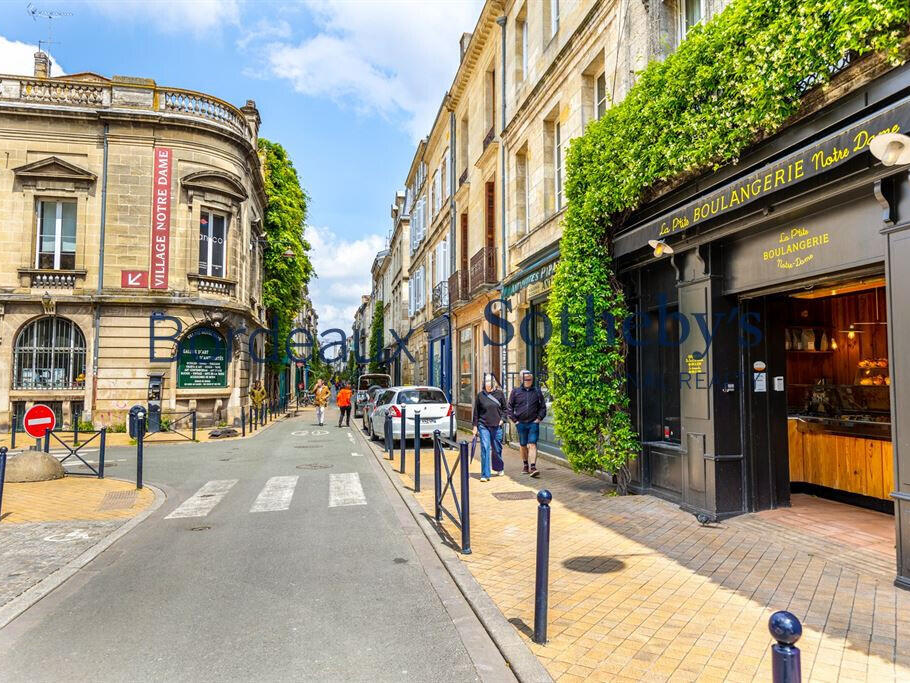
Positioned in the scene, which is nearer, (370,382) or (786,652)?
(786,652)

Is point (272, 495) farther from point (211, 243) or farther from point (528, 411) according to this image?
point (211, 243)

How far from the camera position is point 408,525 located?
7.18 meters

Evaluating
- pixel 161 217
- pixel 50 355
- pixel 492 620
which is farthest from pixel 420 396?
pixel 50 355

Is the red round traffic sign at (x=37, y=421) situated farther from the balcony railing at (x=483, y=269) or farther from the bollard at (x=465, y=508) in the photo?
the balcony railing at (x=483, y=269)

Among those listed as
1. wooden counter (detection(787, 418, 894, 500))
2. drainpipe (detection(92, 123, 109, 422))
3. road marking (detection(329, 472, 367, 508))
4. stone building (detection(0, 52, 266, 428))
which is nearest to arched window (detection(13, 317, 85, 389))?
stone building (detection(0, 52, 266, 428))

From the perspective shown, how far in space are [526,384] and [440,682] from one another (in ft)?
22.9

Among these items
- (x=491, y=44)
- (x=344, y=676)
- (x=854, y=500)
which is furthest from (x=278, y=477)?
(x=491, y=44)

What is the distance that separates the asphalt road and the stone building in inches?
513

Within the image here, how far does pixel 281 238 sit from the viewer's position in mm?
28750

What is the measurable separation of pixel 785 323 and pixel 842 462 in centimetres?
183

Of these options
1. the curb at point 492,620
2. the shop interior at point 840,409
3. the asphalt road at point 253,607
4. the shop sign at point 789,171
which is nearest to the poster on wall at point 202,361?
the asphalt road at point 253,607

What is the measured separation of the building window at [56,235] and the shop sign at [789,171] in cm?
1960

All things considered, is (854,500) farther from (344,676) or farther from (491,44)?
(491,44)

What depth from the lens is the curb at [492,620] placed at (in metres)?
3.52
